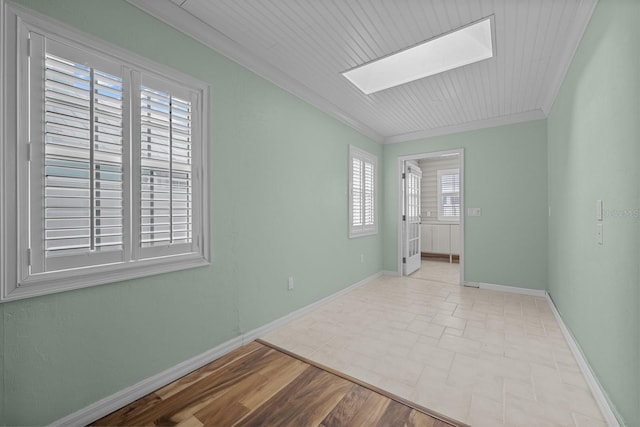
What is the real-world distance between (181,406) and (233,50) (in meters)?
2.63

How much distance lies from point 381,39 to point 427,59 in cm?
79

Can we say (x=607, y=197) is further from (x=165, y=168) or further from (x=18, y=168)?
(x=18, y=168)

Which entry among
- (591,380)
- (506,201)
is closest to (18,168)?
(591,380)

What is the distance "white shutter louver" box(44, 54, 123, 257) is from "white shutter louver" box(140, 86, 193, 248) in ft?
0.50

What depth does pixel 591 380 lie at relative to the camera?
1.79 metres

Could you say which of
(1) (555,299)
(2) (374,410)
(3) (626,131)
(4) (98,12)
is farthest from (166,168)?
(1) (555,299)

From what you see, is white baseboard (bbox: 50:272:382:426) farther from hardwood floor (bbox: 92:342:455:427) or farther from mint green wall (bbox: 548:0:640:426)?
mint green wall (bbox: 548:0:640:426)

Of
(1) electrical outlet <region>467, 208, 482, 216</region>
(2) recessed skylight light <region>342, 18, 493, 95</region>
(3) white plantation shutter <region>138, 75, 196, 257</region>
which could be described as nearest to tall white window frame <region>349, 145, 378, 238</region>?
(2) recessed skylight light <region>342, 18, 493, 95</region>

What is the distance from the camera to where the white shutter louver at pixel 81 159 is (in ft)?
4.61

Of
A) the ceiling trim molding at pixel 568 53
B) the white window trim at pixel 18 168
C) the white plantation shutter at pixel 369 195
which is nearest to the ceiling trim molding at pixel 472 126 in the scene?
the ceiling trim molding at pixel 568 53

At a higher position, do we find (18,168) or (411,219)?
(18,168)

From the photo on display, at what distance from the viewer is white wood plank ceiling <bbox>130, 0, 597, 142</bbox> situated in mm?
1853

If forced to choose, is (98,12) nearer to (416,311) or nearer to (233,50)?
(233,50)

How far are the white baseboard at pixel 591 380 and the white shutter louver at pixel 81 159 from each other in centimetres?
297
